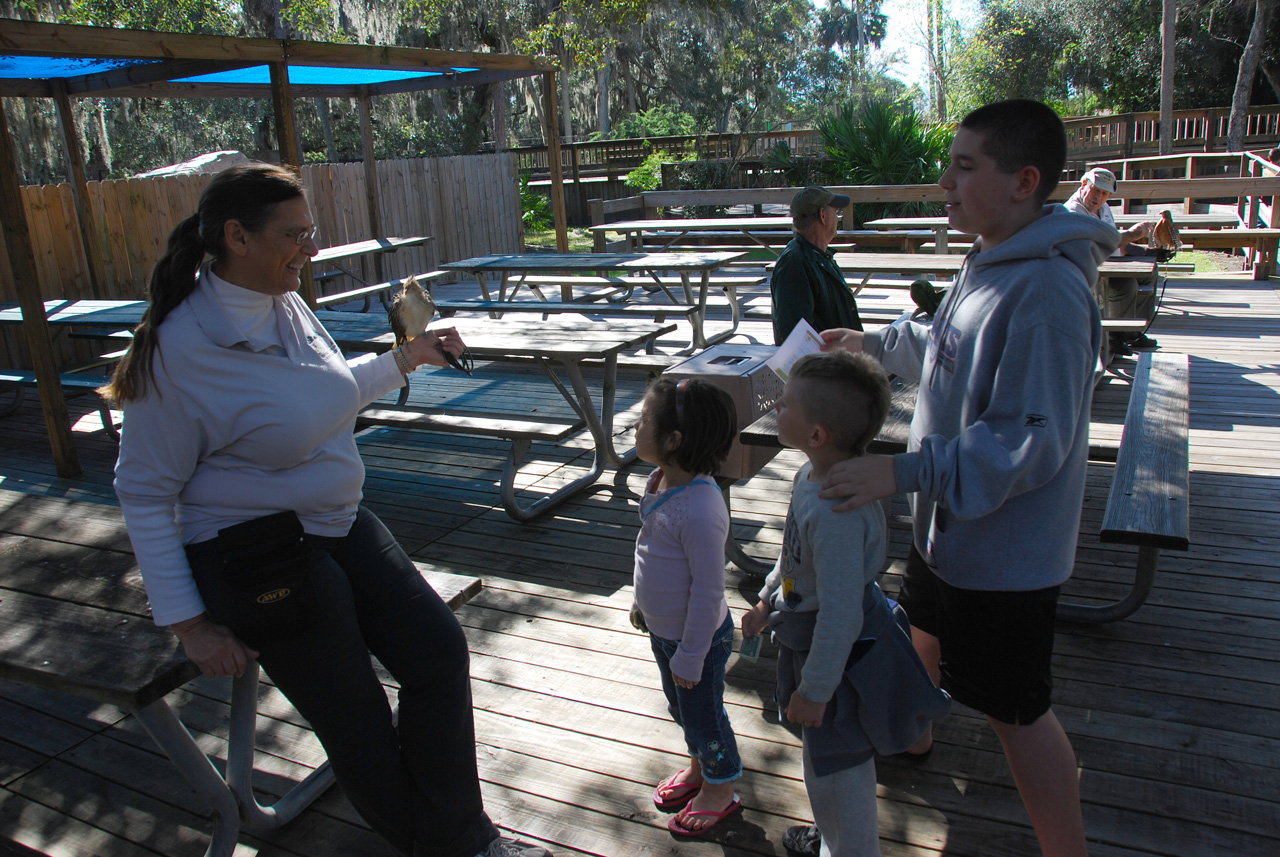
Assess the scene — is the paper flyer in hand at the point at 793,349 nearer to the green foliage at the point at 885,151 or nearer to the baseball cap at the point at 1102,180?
the baseball cap at the point at 1102,180

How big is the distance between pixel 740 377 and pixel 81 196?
761 cm

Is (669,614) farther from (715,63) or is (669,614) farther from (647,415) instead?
(715,63)

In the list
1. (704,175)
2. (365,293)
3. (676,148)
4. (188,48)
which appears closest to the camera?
(188,48)

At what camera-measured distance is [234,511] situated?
188cm

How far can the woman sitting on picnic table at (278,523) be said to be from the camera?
1.81 m

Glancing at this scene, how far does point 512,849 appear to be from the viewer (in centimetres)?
208

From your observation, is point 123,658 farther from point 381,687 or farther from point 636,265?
point 636,265

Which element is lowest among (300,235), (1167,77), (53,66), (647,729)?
(647,729)

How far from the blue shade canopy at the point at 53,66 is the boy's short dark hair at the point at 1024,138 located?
6950 mm

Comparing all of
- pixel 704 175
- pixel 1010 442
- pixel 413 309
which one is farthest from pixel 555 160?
pixel 1010 442

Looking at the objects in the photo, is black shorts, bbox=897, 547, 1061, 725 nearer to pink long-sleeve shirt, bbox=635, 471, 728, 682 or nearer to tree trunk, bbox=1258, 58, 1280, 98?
pink long-sleeve shirt, bbox=635, 471, 728, 682

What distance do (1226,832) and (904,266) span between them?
20.3 feet

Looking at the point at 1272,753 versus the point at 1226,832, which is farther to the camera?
the point at 1272,753

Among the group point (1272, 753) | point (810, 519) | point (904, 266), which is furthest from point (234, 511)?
point (904, 266)
